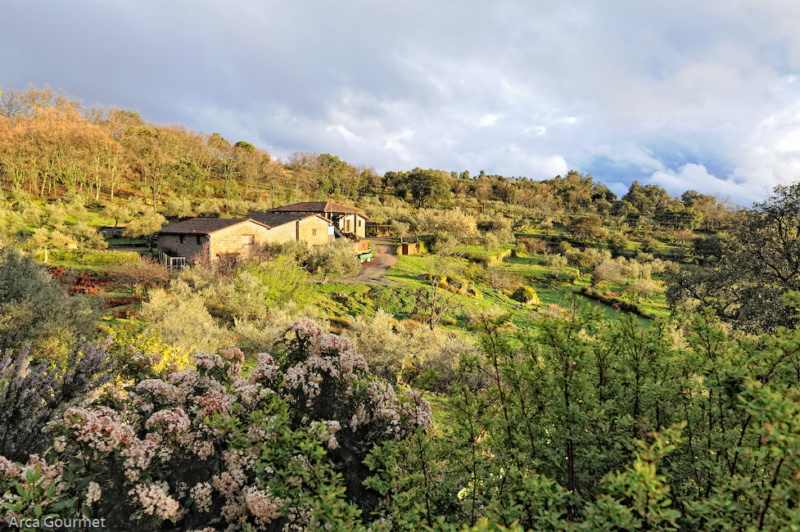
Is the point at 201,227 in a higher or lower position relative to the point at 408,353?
higher

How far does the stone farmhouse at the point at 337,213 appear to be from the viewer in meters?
48.2

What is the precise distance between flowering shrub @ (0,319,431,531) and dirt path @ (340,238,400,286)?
81.6ft

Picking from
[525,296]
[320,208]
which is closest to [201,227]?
[320,208]

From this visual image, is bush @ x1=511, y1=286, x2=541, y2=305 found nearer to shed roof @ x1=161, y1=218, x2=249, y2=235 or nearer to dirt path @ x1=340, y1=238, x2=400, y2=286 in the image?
dirt path @ x1=340, y1=238, x2=400, y2=286

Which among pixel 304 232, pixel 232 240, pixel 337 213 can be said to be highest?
pixel 337 213

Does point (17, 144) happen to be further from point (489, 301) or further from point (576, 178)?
point (576, 178)

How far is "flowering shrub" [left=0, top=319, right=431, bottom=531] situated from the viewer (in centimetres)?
278

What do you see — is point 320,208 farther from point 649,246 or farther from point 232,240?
point 649,246

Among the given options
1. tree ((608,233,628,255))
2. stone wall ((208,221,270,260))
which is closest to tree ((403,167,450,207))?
tree ((608,233,628,255))

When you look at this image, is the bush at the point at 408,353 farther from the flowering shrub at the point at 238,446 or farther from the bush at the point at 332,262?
the bush at the point at 332,262

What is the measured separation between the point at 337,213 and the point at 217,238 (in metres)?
20.8

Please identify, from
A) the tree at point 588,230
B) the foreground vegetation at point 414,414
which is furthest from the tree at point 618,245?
the foreground vegetation at point 414,414

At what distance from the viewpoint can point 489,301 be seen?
29312mm

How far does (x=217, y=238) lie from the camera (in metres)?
30.3
